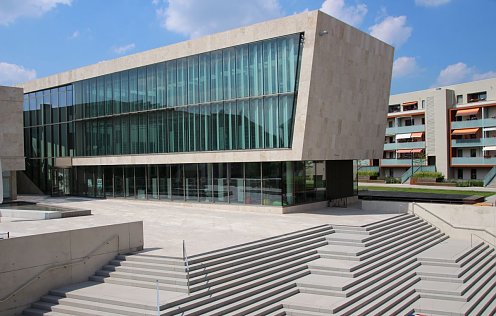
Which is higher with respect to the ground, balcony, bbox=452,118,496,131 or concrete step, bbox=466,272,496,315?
balcony, bbox=452,118,496,131

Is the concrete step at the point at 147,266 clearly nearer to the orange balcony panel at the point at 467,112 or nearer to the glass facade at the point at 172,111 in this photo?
the glass facade at the point at 172,111

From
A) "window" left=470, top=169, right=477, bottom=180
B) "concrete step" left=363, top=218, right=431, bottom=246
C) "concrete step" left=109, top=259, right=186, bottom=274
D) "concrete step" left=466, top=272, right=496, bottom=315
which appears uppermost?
"window" left=470, top=169, right=477, bottom=180

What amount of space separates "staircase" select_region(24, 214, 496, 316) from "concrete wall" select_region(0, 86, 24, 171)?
72.6 ft

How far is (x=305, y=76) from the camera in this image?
24.8m

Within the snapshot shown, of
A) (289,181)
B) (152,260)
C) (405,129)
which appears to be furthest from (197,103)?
(405,129)

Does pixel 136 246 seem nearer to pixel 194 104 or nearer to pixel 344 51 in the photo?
pixel 194 104

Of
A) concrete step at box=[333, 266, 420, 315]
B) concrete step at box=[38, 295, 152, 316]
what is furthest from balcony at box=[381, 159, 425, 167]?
concrete step at box=[38, 295, 152, 316]

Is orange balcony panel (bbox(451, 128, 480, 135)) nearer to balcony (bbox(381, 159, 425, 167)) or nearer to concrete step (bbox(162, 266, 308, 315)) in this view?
balcony (bbox(381, 159, 425, 167))

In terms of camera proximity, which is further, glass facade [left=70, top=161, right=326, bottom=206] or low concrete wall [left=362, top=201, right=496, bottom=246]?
glass facade [left=70, top=161, right=326, bottom=206]

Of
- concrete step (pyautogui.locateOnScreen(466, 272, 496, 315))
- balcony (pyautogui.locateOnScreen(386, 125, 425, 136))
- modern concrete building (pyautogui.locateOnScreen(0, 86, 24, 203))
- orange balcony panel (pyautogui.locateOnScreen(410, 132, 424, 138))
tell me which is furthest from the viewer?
balcony (pyautogui.locateOnScreen(386, 125, 425, 136))

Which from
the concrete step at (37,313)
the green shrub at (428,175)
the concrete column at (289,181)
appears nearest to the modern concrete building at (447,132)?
the green shrub at (428,175)

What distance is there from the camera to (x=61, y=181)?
40.7m

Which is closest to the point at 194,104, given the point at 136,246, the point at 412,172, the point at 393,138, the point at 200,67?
the point at 200,67

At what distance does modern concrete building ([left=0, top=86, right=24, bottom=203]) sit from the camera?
3356 cm
